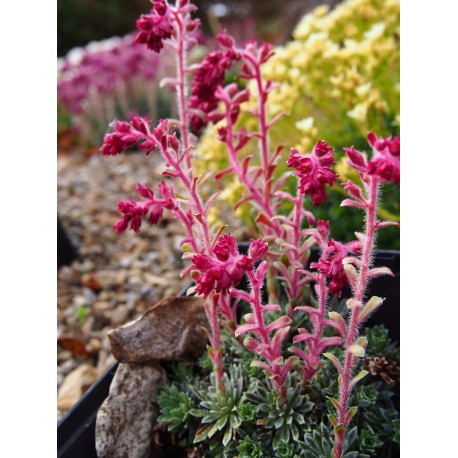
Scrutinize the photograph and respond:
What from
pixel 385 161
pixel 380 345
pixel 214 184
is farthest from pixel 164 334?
pixel 214 184

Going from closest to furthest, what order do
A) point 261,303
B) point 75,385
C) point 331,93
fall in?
point 261,303 → point 75,385 → point 331,93

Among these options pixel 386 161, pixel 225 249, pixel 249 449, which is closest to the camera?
pixel 386 161

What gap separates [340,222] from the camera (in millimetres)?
2072

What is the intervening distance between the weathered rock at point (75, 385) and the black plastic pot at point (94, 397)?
1.69 feet

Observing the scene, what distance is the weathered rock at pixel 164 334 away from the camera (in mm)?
1336

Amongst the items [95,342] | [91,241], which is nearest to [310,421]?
[95,342]

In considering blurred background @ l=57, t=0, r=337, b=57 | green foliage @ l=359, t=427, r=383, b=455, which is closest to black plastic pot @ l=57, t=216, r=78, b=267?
green foliage @ l=359, t=427, r=383, b=455

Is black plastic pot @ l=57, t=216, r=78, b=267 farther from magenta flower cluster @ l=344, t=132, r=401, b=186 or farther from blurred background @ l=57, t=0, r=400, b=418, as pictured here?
magenta flower cluster @ l=344, t=132, r=401, b=186

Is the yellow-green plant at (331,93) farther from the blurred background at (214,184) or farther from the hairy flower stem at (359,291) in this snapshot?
the hairy flower stem at (359,291)

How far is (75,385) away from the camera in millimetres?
1912

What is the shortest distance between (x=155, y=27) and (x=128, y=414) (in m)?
0.85

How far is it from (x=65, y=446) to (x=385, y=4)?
2.49m

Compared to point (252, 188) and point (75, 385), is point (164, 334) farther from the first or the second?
point (75, 385)

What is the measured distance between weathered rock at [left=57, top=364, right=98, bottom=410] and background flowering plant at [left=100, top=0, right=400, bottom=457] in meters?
0.59
